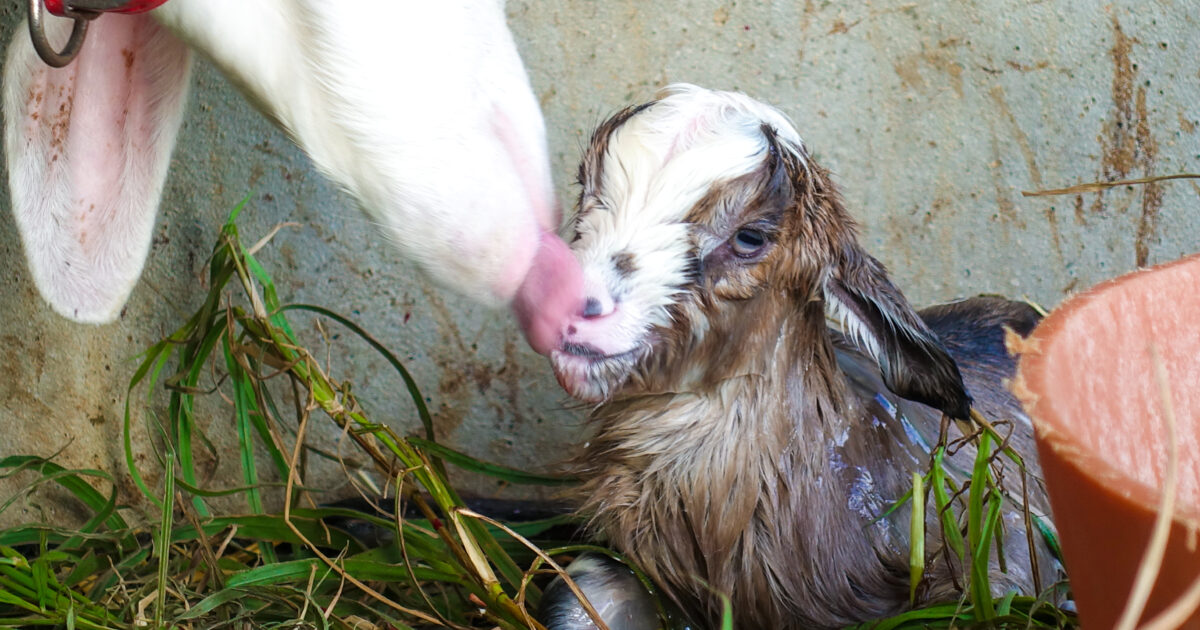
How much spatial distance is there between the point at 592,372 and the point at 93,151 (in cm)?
80

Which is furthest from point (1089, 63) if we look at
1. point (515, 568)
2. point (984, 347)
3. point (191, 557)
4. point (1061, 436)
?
point (191, 557)

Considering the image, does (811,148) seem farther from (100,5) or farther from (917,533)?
(100,5)

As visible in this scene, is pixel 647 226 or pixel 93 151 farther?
pixel 93 151

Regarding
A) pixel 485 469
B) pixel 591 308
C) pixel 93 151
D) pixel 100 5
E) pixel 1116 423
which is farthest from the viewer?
pixel 485 469

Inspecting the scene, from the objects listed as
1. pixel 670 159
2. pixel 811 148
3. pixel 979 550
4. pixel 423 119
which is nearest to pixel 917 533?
pixel 979 550

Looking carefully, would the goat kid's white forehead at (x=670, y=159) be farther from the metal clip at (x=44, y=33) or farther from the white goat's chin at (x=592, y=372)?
the metal clip at (x=44, y=33)

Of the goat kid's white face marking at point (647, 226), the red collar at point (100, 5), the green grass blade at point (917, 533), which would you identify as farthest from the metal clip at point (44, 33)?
the green grass blade at point (917, 533)

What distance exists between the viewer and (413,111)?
1.14 metres

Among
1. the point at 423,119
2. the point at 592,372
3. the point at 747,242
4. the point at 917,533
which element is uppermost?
the point at 423,119

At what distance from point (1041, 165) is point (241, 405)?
1495 millimetres

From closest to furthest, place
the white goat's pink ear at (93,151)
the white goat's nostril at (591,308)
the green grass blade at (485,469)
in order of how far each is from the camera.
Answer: the white goat's nostril at (591,308)
the white goat's pink ear at (93,151)
the green grass blade at (485,469)

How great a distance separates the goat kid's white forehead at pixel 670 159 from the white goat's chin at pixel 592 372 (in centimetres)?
14

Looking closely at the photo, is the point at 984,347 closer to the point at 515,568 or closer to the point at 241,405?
the point at 515,568

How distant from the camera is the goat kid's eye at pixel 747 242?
4.44ft
